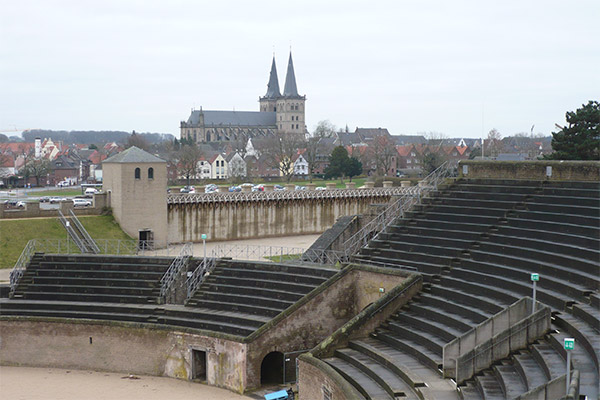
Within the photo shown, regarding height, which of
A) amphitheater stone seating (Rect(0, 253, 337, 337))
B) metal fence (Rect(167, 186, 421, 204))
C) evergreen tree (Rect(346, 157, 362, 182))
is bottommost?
amphitheater stone seating (Rect(0, 253, 337, 337))

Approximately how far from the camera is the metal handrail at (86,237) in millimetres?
40806

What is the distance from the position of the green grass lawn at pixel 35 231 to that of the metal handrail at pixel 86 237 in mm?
656

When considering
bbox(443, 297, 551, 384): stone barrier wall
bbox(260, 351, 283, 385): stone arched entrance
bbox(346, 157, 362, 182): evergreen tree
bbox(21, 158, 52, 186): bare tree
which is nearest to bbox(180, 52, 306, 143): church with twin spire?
bbox(346, 157, 362, 182): evergreen tree

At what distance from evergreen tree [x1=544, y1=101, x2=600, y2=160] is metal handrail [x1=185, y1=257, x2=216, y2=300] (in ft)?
71.8

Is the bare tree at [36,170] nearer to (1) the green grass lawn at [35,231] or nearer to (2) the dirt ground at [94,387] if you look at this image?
(1) the green grass lawn at [35,231]

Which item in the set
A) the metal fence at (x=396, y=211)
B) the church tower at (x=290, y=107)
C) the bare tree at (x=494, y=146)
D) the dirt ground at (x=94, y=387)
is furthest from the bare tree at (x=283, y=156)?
the dirt ground at (x=94, y=387)

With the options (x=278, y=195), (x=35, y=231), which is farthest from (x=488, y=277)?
(x=278, y=195)

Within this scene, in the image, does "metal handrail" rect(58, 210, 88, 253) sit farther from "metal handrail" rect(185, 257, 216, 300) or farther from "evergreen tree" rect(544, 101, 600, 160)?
"evergreen tree" rect(544, 101, 600, 160)

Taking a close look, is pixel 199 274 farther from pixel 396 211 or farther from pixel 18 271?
pixel 396 211

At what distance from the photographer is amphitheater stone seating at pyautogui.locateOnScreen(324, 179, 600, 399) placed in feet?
57.2

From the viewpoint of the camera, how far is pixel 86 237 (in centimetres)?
4353

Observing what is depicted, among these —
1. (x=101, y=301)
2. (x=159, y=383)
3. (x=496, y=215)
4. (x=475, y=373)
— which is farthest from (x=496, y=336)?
(x=101, y=301)

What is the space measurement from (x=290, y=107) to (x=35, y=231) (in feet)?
496

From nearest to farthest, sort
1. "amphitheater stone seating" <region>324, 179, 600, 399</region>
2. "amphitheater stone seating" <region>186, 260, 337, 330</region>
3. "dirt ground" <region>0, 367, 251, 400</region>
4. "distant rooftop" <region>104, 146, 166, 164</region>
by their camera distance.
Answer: "amphitheater stone seating" <region>324, 179, 600, 399</region> < "dirt ground" <region>0, 367, 251, 400</region> < "amphitheater stone seating" <region>186, 260, 337, 330</region> < "distant rooftop" <region>104, 146, 166, 164</region>
